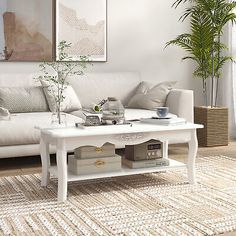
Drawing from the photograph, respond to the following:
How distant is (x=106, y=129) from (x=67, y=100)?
1.65 meters

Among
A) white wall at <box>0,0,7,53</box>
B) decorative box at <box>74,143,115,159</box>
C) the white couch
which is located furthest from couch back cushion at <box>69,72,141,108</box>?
decorative box at <box>74,143,115,159</box>

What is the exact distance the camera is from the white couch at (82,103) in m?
4.06

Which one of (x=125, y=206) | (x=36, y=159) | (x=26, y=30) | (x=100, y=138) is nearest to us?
(x=125, y=206)

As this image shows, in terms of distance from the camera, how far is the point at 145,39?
18.8 ft

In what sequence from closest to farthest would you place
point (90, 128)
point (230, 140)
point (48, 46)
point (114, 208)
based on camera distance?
point (114, 208) < point (90, 128) < point (48, 46) < point (230, 140)

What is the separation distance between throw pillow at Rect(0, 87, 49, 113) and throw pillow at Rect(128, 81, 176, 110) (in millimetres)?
949

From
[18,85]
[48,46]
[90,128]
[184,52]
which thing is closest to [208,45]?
[184,52]

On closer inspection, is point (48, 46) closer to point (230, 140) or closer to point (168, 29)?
point (168, 29)

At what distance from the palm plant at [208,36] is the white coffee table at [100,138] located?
1.96m

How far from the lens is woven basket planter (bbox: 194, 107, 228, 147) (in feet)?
17.2

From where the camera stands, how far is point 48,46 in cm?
518

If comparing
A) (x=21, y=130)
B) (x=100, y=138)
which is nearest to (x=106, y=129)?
(x=100, y=138)

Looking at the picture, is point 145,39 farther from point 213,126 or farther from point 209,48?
point 213,126

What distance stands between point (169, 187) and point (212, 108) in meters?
2.01
